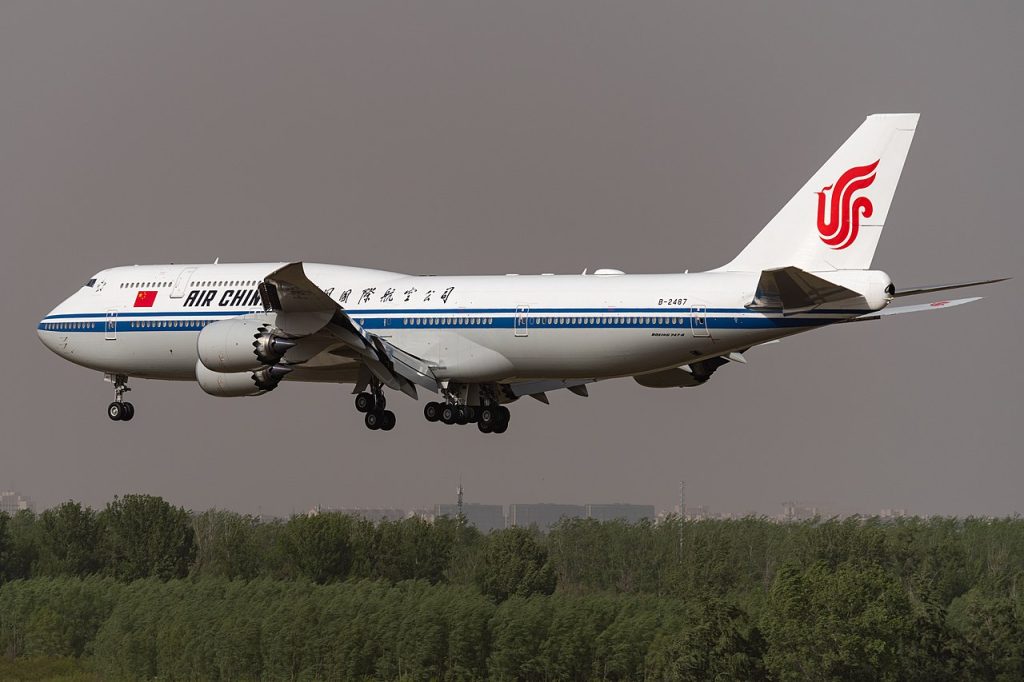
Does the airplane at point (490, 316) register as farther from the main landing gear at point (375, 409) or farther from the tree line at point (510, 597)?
the tree line at point (510, 597)

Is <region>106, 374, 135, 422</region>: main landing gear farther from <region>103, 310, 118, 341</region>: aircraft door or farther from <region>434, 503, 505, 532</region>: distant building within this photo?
<region>434, 503, 505, 532</region>: distant building

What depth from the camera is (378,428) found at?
2046 inches

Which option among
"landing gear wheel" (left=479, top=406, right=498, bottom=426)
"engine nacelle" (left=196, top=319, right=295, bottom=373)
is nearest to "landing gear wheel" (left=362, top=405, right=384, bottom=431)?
"landing gear wheel" (left=479, top=406, right=498, bottom=426)

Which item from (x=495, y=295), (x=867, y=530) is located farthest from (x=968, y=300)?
(x=867, y=530)

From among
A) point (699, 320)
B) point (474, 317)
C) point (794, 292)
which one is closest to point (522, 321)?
point (474, 317)

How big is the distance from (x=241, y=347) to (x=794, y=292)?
51.2 ft

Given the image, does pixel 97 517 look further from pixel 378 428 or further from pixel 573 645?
pixel 378 428

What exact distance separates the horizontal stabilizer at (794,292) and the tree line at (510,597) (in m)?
45.5

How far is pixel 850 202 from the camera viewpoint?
144ft

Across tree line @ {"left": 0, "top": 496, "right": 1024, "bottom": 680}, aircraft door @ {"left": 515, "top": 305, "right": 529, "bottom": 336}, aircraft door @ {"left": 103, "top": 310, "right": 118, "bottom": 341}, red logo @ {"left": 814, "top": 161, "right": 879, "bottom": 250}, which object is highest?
red logo @ {"left": 814, "top": 161, "right": 879, "bottom": 250}

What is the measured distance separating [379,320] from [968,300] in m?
17.4

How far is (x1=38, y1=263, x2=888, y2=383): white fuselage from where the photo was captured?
44.1m

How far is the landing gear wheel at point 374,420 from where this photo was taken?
2047 inches

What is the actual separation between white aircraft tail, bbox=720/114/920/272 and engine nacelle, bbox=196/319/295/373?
1415cm
